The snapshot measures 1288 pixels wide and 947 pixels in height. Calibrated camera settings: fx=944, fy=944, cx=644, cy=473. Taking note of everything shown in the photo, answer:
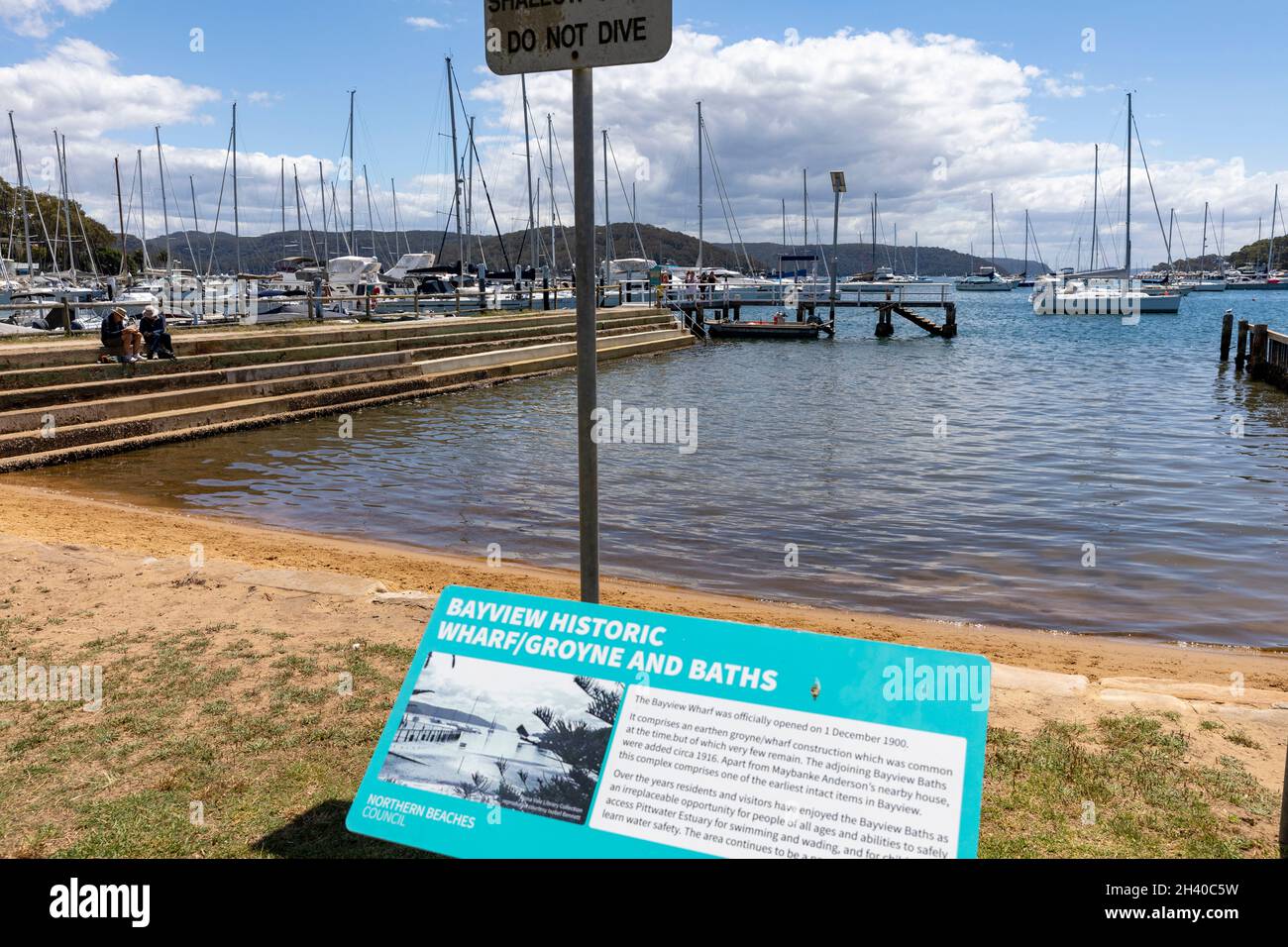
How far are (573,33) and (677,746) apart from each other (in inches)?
93.1

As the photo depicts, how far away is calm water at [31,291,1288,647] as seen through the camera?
382 inches

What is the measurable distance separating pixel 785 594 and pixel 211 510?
8.01 metres

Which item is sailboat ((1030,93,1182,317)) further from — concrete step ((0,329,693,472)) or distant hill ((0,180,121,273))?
distant hill ((0,180,121,273))

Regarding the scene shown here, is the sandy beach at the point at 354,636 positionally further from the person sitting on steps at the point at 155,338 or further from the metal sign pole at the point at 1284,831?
the person sitting on steps at the point at 155,338

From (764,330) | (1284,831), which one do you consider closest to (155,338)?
(1284,831)

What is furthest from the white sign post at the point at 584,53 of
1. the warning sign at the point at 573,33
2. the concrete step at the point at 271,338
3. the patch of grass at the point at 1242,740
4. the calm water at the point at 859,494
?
the concrete step at the point at 271,338

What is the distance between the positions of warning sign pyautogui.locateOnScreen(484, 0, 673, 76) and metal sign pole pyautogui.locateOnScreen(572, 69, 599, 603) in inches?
3.8

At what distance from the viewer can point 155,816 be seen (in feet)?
12.4

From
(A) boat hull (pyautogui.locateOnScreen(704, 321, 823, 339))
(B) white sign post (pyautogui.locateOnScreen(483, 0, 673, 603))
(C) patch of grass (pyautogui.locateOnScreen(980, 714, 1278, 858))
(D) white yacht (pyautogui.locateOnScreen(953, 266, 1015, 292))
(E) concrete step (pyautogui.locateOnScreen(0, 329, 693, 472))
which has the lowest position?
(C) patch of grass (pyautogui.locateOnScreen(980, 714, 1278, 858))

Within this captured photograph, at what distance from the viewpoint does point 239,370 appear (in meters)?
20.8

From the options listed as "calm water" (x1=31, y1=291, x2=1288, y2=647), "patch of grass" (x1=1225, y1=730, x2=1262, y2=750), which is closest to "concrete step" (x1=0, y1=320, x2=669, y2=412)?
"calm water" (x1=31, y1=291, x2=1288, y2=647)

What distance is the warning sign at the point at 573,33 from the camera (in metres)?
3.10

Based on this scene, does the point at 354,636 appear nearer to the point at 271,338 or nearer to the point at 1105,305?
the point at 271,338
